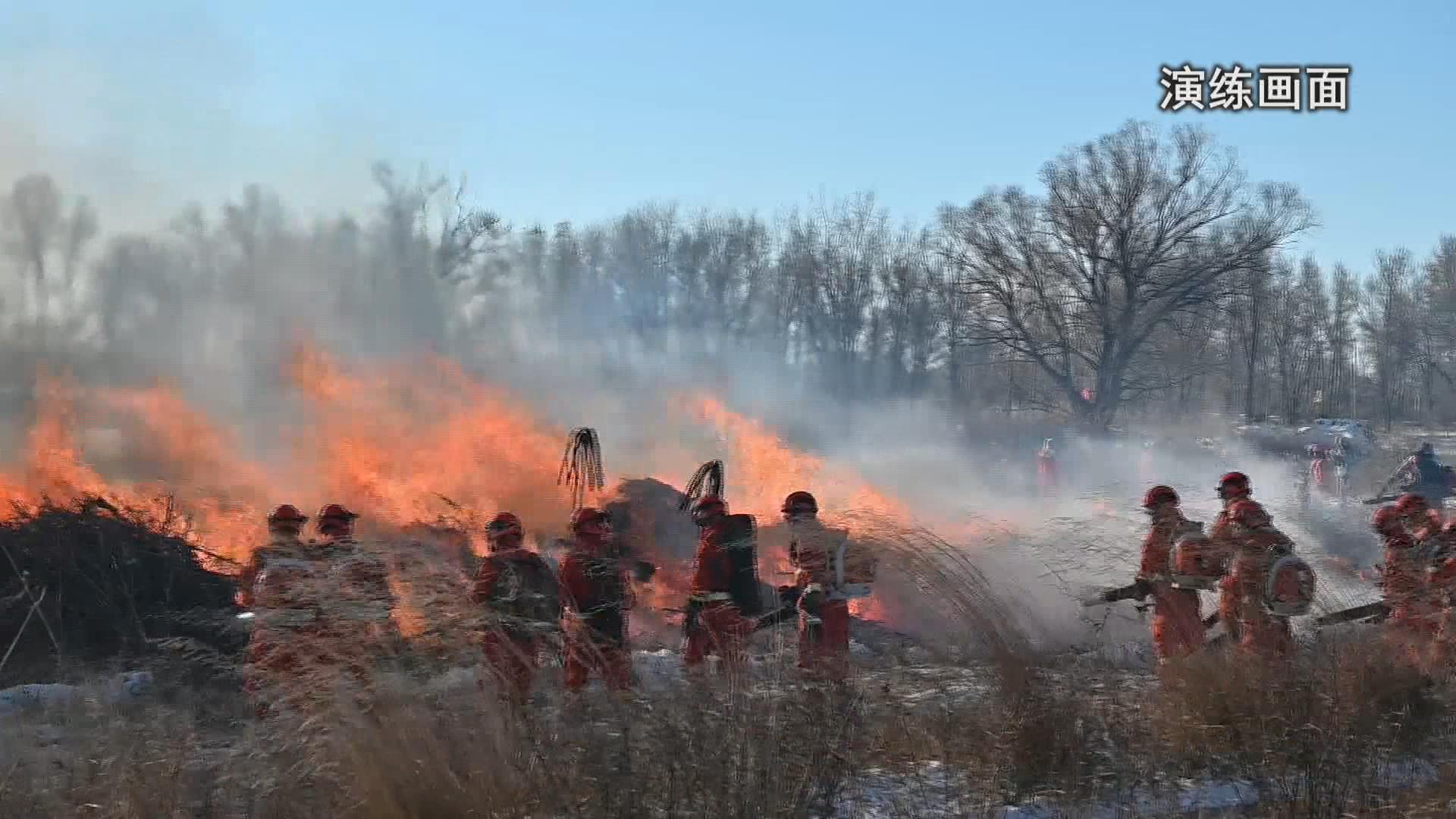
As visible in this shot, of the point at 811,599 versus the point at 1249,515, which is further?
the point at 1249,515

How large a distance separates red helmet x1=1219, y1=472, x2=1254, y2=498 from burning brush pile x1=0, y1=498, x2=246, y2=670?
341 inches

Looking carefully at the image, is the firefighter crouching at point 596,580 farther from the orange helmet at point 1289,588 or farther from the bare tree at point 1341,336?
the bare tree at point 1341,336

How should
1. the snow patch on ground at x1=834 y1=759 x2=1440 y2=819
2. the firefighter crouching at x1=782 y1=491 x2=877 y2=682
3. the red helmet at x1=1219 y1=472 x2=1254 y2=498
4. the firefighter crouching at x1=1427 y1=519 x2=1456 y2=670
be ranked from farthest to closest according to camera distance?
the red helmet at x1=1219 y1=472 x2=1254 y2=498 < the firefighter crouching at x1=1427 y1=519 x2=1456 y2=670 < the firefighter crouching at x1=782 y1=491 x2=877 y2=682 < the snow patch on ground at x1=834 y1=759 x2=1440 y2=819

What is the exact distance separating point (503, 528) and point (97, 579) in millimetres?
6028

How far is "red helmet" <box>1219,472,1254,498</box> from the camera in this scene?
9000 millimetres

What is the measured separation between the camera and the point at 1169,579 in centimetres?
885

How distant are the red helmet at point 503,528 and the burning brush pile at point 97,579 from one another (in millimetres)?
4246

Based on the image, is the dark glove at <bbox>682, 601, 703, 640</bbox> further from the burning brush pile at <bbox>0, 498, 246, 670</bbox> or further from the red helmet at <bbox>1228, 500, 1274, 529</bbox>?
the burning brush pile at <bbox>0, 498, 246, 670</bbox>

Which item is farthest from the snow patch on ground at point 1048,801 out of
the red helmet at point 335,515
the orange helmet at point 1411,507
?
the red helmet at point 335,515

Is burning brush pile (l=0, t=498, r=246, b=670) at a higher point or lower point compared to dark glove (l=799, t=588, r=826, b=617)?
lower

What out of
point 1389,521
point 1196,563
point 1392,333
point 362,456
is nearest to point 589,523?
point 1196,563

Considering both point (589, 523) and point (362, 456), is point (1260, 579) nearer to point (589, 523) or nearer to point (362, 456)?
point (589, 523)

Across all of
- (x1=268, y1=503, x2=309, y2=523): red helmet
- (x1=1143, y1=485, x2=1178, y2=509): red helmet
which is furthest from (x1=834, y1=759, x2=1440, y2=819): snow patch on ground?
(x1=268, y1=503, x2=309, y2=523): red helmet

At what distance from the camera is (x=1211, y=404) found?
62.6 metres
